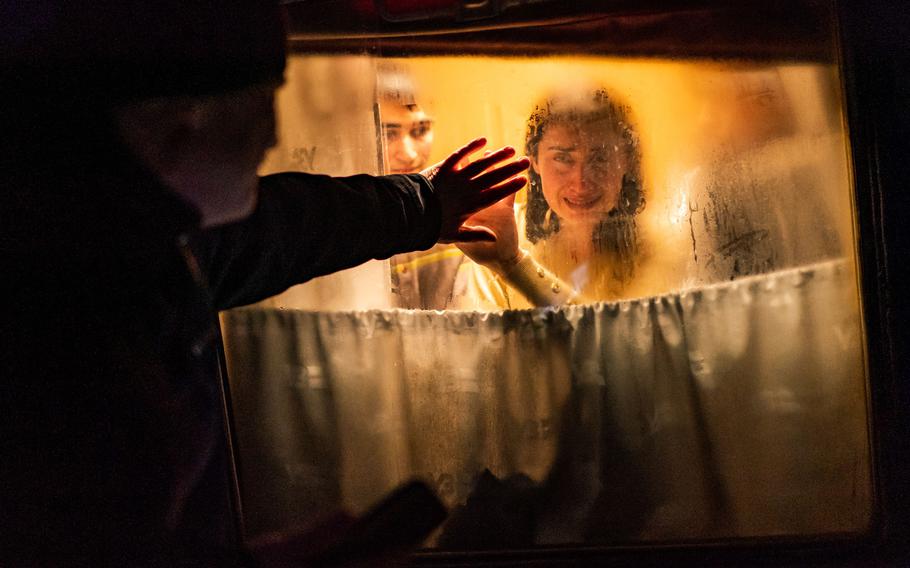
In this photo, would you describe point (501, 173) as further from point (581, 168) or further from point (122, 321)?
point (122, 321)

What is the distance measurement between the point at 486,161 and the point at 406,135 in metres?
0.14

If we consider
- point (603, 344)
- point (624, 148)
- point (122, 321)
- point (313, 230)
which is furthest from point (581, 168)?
point (122, 321)

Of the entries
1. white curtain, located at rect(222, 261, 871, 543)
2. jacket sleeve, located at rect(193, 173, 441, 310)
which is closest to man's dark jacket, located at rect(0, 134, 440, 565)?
jacket sleeve, located at rect(193, 173, 441, 310)

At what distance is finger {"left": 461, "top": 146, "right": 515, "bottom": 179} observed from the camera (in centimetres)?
116

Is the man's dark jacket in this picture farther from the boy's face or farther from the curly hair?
the curly hair

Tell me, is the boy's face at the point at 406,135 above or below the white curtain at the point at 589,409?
above

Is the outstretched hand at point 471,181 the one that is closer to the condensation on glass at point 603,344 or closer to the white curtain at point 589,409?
the condensation on glass at point 603,344

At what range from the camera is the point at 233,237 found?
111 cm

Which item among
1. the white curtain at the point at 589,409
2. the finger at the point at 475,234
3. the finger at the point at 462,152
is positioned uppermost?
the finger at the point at 462,152

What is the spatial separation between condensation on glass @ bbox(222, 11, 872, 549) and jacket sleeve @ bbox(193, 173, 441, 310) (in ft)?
0.13

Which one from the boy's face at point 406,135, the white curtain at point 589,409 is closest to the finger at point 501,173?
the boy's face at point 406,135

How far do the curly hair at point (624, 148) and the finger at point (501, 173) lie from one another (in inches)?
1.1

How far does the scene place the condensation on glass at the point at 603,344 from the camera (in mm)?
1127

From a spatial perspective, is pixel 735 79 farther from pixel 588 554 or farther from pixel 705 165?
pixel 588 554
